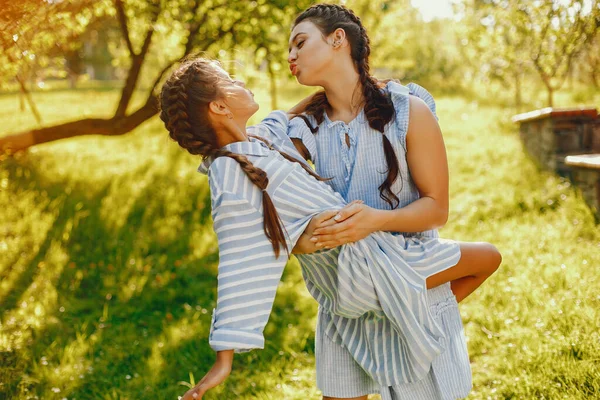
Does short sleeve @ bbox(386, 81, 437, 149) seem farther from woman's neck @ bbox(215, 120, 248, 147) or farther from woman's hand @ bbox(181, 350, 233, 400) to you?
woman's hand @ bbox(181, 350, 233, 400)

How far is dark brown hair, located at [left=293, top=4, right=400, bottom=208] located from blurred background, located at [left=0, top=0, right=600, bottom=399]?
1.34 ft

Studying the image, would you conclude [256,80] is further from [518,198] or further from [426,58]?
[426,58]

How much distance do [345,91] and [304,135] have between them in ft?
0.77

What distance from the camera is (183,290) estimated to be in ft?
17.0

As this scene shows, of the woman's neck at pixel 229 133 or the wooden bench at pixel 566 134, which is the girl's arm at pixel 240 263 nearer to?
the woman's neck at pixel 229 133

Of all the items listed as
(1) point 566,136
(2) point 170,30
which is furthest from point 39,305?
(1) point 566,136

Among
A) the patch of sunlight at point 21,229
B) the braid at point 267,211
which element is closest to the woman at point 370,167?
the braid at point 267,211

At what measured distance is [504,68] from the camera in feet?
38.1

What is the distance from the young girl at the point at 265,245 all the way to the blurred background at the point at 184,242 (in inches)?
18.9

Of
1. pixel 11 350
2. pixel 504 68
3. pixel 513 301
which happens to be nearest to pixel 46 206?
pixel 11 350

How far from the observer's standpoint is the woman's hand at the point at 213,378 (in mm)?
1679

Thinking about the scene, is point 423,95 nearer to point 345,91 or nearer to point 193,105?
point 345,91

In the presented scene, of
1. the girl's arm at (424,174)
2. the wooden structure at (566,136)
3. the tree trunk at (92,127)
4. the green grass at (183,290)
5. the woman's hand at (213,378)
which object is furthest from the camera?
the tree trunk at (92,127)

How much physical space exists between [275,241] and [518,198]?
193 inches
